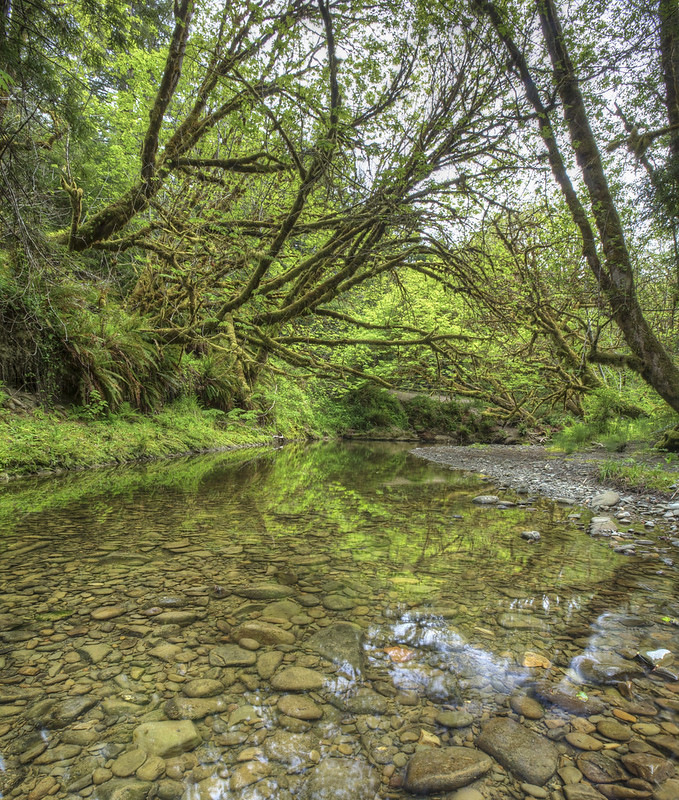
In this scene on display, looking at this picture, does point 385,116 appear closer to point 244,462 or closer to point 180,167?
point 180,167

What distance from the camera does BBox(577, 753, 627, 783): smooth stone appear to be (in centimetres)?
146

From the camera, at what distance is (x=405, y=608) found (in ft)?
8.97

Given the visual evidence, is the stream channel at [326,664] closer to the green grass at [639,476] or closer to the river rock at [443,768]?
the river rock at [443,768]

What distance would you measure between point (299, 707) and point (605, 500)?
19.4 ft

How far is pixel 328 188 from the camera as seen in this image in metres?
4.96

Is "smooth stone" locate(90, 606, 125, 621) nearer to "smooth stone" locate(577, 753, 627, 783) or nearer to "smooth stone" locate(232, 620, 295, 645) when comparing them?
"smooth stone" locate(232, 620, 295, 645)

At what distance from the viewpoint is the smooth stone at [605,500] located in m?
6.02

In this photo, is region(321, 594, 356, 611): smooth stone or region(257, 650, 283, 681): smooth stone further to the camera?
region(321, 594, 356, 611): smooth stone

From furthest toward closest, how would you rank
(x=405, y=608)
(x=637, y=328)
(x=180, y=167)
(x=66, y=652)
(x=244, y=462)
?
(x=244, y=462) < (x=180, y=167) < (x=637, y=328) < (x=405, y=608) < (x=66, y=652)

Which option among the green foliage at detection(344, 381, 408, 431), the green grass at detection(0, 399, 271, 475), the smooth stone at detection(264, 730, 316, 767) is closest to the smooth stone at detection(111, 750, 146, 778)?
the smooth stone at detection(264, 730, 316, 767)

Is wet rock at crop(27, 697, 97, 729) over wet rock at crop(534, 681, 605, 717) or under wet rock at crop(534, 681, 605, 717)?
under

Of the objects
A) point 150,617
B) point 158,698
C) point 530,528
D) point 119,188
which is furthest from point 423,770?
point 119,188

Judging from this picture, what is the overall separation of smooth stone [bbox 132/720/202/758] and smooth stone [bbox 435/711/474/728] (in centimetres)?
96

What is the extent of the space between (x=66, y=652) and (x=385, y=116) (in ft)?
18.3
